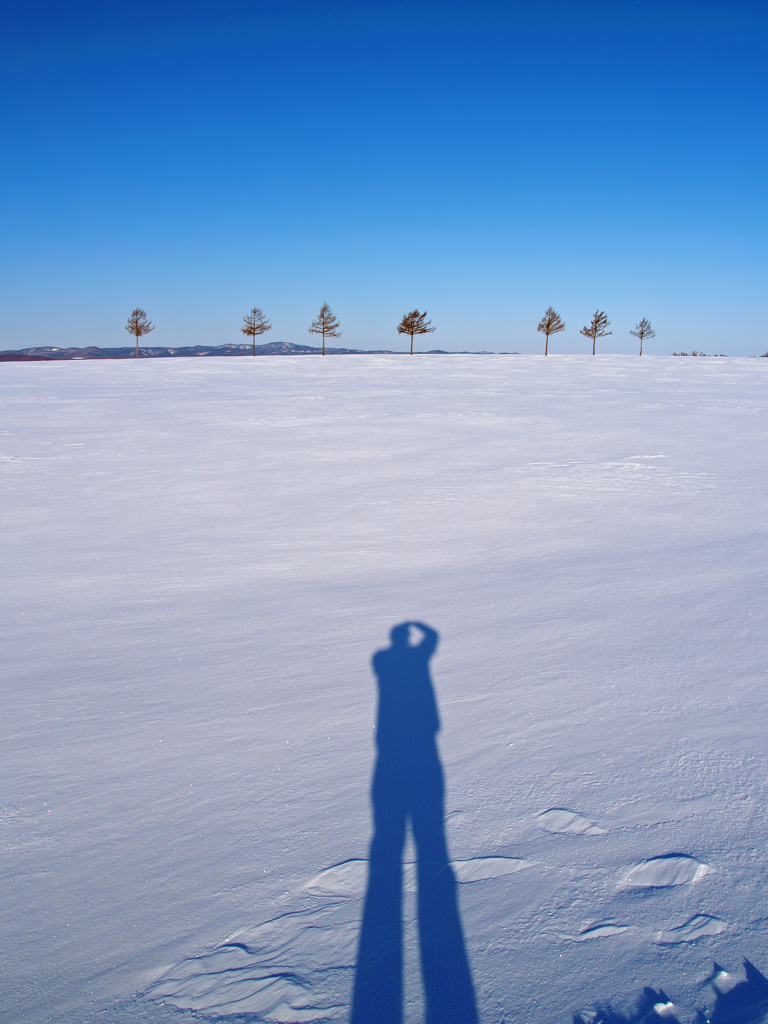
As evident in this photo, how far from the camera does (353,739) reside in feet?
9.22

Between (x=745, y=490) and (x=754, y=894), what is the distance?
20.7ft

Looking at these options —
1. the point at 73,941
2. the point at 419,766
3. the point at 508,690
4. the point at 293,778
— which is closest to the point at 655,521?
the point at 508,690

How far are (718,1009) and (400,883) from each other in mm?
1004

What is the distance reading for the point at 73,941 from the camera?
6.15 ft

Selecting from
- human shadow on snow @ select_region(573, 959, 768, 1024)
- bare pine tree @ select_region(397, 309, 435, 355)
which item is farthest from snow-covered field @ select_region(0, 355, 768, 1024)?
bare pine tree @ select_region(397, 309, 435, 355)

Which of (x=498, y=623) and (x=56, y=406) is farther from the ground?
(x=56, y=406)

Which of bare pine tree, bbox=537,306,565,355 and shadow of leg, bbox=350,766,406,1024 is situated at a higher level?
bare pine tree, bbox=537,306,565,355

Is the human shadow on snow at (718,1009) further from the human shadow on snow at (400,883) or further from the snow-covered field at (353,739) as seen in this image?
the human shadow on snow at (400,883)

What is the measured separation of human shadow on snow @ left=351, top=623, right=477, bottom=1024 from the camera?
66.4 inches

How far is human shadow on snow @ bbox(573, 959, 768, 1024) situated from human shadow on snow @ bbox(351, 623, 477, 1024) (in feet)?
1.27

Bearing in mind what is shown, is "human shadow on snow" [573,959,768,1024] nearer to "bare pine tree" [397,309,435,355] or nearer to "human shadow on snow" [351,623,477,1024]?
→ "human shadow on snow" [351,623,477,1024]

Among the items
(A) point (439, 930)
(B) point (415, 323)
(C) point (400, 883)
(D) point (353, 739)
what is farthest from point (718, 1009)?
(B) point (415, 323)

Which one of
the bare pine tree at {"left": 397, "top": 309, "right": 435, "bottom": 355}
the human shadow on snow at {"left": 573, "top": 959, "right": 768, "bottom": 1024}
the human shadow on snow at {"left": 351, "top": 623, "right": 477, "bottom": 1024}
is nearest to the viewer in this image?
the human shadow on snow at {"left": 573, "top": 959, "right": 768, "bottom": 1024}

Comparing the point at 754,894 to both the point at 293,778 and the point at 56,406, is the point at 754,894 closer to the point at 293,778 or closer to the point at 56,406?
the point at 293,778
